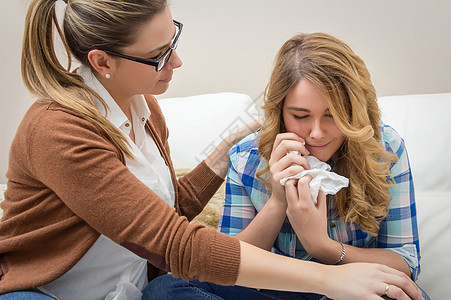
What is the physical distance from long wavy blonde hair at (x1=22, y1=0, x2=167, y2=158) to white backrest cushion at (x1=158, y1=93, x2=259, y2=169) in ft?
2.38

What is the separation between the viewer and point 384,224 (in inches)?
50.2

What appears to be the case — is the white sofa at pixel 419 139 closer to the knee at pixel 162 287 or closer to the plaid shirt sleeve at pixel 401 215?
the plaid shirt sleeve at pixel 401 215

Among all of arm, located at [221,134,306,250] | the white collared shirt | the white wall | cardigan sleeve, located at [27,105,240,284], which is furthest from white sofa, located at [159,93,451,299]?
cardigan sleeve, located at [27,105,240,284]

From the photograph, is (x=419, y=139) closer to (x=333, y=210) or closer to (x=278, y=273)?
(x=333, y=210)

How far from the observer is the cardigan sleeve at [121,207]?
38.3 inches

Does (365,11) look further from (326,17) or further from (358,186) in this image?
(358,186)

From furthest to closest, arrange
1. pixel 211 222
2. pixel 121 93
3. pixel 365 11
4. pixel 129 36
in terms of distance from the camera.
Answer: pixel 365 11
pixel 211 222
pixel 121 93
pixel 129 36

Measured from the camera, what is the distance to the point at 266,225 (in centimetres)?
121

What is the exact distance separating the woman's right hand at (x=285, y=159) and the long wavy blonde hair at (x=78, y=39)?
1.19 feet

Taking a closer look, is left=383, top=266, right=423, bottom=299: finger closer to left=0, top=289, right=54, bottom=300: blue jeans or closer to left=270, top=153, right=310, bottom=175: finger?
left=270, top=153, right=310, bottom=175: finger

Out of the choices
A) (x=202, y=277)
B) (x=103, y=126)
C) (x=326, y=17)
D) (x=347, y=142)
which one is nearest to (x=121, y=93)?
(x=103, y=126)

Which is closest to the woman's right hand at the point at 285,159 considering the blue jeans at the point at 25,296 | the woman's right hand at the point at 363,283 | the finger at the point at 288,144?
the finger at the point at 288,144

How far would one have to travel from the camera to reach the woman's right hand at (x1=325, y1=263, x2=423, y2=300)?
97 centimetres

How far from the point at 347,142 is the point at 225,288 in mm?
523
